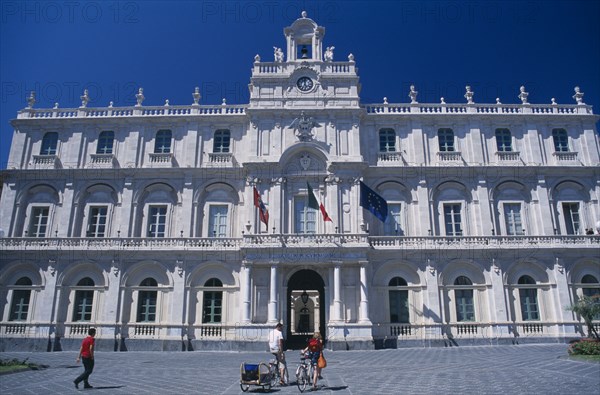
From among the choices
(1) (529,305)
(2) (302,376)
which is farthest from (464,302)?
(2) (302,376)

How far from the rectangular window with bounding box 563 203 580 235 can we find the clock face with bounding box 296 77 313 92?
21.2 metres

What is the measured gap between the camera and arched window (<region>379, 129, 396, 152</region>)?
34375 millimetres

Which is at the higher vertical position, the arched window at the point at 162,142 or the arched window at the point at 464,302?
the arched window at the point at 162,142

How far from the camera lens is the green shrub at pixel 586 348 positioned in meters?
20.0

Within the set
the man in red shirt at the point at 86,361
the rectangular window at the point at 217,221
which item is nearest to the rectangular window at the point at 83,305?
the rectangular window at the point at 217,221

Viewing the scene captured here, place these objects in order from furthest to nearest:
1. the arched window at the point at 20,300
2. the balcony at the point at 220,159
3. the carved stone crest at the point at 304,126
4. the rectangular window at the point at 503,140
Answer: the rectangular window at the point at 503,140 → the balcony at the point at 220,159 → the carved stone crest at the point at 304,126 → the arched window at the point at 20,300

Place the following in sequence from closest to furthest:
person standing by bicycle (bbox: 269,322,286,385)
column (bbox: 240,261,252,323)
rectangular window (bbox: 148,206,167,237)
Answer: person standing by bicycle (bbox: 269,322,286,385) → column (bbox: 240,261,252,323) → rectangular window (bbox: 148,206,167,237)

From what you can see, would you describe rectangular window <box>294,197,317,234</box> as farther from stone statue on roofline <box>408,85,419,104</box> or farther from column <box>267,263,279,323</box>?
stone statue on roofline <box>408,85,419,104</box>

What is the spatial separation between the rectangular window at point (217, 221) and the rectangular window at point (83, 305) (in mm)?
9387

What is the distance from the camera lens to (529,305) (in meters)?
31.0

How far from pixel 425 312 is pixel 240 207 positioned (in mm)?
15034

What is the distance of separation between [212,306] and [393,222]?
14296mm

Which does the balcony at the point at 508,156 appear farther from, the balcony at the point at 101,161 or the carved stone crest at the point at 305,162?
the balcony at the point at 101,161

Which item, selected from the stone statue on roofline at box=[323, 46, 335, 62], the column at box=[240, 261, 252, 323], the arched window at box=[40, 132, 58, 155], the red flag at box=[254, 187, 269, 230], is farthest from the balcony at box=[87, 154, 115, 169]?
the stone statue on roofline at box=[323, 46, 335, 62]
